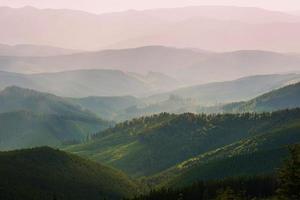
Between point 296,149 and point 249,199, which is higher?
point 296,149

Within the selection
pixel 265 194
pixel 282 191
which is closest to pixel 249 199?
pixel 265 194

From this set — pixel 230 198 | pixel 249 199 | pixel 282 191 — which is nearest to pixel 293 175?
pixel 282 191

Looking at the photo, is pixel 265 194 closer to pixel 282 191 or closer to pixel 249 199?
pixel 249 199

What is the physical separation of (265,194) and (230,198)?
375 ft

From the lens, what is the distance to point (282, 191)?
8700cm

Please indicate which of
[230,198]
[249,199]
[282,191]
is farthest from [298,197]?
[249,199]

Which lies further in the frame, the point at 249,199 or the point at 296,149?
the point at 249,199

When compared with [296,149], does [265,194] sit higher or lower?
lower

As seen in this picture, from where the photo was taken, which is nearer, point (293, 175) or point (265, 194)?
point (293, 175)

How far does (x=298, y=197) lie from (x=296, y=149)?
7844mm

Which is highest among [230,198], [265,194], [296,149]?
[296,149]

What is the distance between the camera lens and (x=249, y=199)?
18575 cm

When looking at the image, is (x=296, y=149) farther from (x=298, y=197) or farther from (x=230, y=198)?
(x=230, y=198)

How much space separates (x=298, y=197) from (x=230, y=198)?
36.1ft
